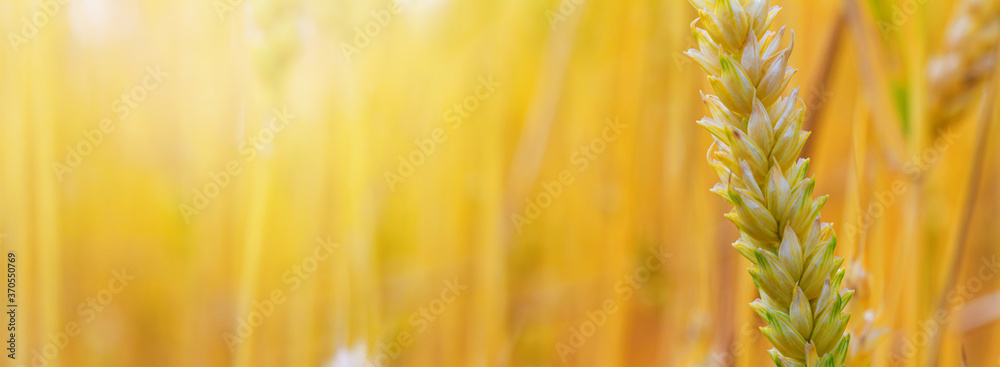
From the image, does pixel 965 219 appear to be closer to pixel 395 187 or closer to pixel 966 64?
pixel 966 64

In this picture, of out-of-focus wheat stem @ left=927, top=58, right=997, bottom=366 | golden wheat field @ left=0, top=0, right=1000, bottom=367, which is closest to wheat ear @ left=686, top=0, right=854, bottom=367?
out-of-focus wheat stem @ left=927, top=58, right=997, bottom=366

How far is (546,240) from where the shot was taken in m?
1.05

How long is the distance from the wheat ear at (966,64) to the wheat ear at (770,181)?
1.53 ft

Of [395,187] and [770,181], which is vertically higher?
[395,187]

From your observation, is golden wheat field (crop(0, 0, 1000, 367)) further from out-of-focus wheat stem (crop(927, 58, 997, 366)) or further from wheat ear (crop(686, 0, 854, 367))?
wheat ear (crop(686, 0, 854, 367))

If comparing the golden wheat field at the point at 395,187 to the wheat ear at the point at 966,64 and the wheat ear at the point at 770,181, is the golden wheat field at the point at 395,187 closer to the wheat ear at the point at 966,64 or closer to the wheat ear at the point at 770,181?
the wheat ear at the point at 966,64

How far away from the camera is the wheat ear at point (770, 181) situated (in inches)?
5.6

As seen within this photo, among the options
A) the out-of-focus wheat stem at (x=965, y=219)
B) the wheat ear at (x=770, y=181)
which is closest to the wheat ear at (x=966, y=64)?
the out-of-focus wheat stem at (x=965, y=219)

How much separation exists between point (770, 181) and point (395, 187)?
961mm

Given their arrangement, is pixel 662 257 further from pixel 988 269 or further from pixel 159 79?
pixel 159 79

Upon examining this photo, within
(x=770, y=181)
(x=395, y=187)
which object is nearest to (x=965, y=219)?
(x=770, y=181)

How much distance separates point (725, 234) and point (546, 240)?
14.9 inches

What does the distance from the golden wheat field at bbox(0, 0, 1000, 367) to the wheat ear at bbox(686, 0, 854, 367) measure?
503 millimetres

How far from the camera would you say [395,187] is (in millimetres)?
1067
